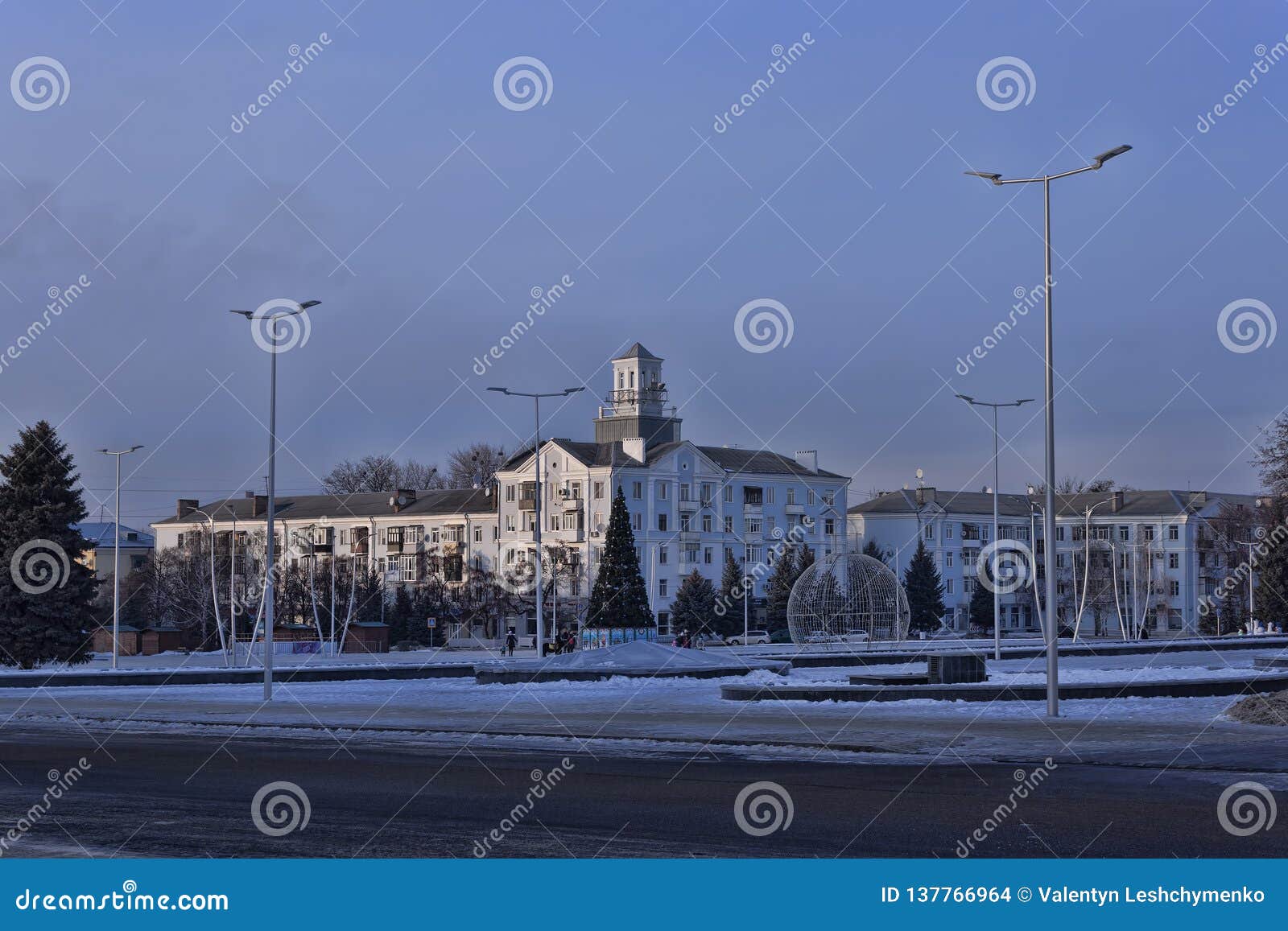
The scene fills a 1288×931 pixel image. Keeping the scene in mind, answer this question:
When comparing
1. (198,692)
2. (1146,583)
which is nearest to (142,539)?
(1146,583)

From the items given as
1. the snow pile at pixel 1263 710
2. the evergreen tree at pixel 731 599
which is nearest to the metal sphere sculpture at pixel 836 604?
the evergreen tree at pixel 731 599

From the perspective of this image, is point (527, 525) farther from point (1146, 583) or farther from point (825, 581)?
point (1146, 583)

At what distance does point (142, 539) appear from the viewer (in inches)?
5433

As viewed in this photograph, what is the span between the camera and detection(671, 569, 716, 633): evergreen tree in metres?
89.4

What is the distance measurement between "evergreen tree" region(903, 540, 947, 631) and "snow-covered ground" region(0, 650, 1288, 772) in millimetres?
60854

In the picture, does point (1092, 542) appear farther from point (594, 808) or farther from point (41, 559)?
point (594, 808)

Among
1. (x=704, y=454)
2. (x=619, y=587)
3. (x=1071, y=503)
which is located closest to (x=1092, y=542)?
(x=1071, y=503)

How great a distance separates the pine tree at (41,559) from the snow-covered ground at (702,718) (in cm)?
1262

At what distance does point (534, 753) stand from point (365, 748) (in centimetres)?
284

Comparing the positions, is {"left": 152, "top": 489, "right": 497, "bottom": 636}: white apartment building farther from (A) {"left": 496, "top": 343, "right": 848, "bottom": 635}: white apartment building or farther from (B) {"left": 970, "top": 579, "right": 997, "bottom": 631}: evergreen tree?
(B) {"left": 970, "top": 579, "right": 997, "bottom": 631}: evergreen tree

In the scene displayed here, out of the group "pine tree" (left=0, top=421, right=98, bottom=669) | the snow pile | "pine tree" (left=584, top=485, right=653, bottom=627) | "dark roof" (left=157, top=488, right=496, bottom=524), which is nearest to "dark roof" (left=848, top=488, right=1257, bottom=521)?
"dark roof" (left=157, top=488, right=496, bottom=524)

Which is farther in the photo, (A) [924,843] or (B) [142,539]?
(B) [142,539]

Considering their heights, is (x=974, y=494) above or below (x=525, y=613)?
above

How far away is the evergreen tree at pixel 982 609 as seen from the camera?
360ft
